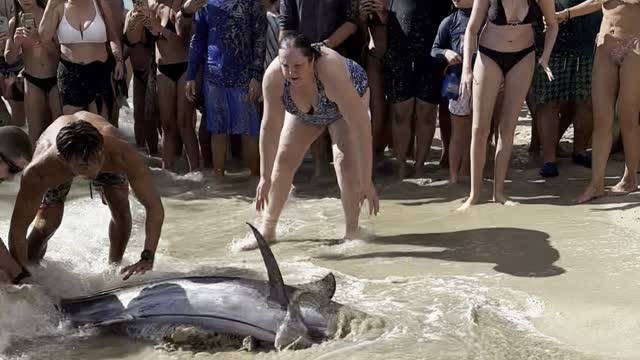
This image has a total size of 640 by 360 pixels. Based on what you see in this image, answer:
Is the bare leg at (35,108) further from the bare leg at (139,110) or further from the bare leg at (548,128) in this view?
the bare leg at (548,128)

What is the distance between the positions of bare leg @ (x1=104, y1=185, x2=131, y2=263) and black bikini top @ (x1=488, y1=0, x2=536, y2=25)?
3022 mm

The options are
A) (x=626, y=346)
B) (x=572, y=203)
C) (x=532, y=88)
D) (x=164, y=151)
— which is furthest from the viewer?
(x=164, y=151)

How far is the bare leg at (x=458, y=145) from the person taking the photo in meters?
7.22

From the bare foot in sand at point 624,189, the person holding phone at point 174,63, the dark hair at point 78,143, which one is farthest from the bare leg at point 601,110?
the dark hair at point 78,143

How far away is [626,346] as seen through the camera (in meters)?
3.98

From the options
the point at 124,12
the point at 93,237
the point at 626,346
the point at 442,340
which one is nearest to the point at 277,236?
the point at 93,237

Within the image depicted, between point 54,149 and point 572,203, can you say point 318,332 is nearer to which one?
point 54,149

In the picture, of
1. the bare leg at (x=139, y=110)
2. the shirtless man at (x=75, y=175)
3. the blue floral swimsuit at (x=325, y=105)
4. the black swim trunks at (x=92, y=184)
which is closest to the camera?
the shirtless man at (x=75, y=175)

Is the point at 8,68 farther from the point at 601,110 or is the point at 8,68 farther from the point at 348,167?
the point at 601,110

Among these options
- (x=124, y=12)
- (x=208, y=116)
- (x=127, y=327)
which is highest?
(x=124, y=12)

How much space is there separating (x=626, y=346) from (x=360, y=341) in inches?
49.0

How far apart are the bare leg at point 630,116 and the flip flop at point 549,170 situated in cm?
76

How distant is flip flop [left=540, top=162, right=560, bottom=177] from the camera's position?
751 centimetres

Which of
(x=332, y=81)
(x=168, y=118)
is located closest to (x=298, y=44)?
(x=332, y=81)
